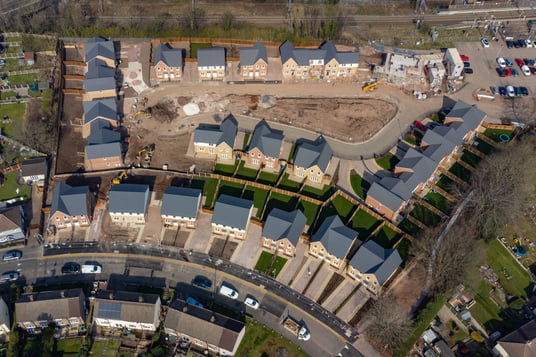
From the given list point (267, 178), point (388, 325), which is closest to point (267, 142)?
point (267, 178)

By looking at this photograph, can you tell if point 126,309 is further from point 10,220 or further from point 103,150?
point 103,150

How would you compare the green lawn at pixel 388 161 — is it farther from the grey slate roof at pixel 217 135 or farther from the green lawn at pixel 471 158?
the grey slate roof at pixel 217 135

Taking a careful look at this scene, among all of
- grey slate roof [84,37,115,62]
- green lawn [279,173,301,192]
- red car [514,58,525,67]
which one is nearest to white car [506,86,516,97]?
red car [514,58,525,67]

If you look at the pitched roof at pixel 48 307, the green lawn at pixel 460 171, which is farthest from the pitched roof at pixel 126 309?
the green lawn at pixel 460 171

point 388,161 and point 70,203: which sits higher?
point 388,161

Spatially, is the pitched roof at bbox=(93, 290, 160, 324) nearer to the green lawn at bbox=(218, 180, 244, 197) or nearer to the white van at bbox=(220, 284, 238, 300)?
the white van at bbox=(220, 284, 238, 300)
